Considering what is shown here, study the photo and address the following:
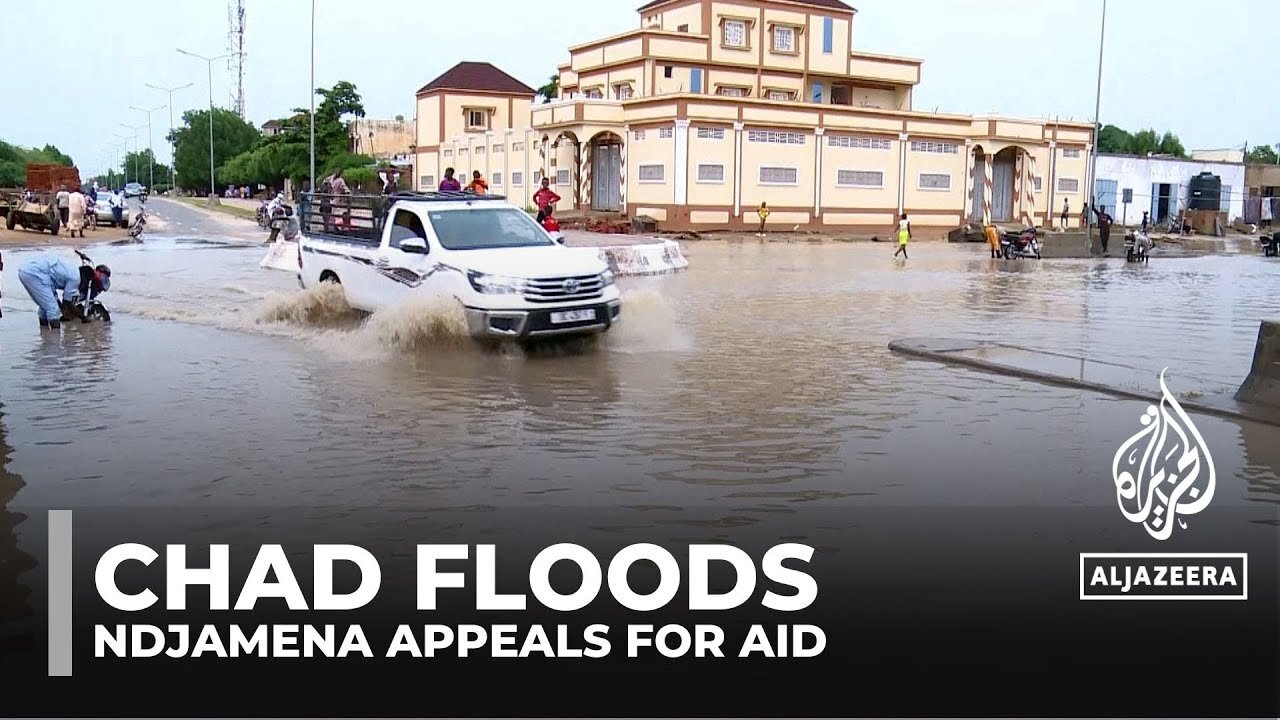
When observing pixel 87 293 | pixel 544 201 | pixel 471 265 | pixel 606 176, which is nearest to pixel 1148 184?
pixel 606 176

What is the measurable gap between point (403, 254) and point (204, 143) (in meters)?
125

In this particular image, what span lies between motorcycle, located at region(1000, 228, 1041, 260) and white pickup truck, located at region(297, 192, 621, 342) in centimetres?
2493

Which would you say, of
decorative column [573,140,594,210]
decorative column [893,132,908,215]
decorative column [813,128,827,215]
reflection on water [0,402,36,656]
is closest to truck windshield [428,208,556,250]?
reflection on water [0,402,36,656]

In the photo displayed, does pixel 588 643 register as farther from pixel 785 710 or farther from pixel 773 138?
pixel 773 138

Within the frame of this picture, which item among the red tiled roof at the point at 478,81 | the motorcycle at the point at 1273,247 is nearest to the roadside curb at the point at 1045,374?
the motorcycle at the point at 1273,247

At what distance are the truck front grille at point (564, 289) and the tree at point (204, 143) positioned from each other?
120 meters

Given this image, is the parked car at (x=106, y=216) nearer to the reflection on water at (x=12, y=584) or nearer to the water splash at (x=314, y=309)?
the water splash at (x=314, y=309)

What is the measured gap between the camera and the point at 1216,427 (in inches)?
359

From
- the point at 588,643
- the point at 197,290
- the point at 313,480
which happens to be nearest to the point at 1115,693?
the point at 588,643

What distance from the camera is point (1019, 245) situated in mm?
36062

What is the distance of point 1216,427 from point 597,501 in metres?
5.13

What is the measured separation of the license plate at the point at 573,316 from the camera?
12.5m

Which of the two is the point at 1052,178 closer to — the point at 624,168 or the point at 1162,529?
the point at 624,168

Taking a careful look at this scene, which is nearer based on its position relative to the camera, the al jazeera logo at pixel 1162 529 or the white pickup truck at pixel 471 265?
the al jazeera logo at pixel 1162 529
